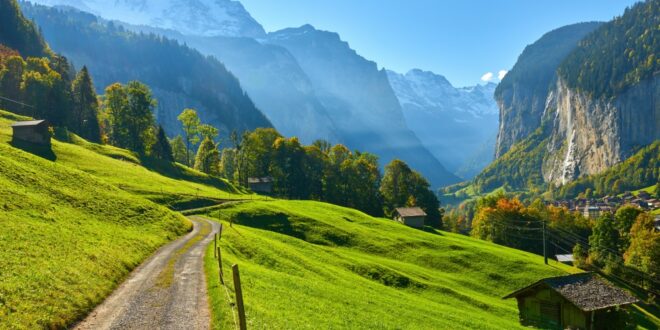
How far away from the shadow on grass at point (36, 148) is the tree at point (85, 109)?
4782cm

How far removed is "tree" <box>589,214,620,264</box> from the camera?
358 ft

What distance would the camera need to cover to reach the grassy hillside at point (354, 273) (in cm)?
3075

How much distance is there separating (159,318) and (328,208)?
7583 centimetres

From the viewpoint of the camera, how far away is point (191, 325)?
2317cm

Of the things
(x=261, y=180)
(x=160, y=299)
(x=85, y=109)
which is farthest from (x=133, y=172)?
(x=160, y=299)

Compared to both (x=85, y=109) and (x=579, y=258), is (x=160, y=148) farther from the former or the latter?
(x=579, y=258)

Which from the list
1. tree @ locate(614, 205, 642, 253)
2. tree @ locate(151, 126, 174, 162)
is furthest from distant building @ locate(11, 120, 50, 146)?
tree @ locate(614, 205, 642, 253)

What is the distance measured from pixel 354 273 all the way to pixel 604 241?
93.1 meters

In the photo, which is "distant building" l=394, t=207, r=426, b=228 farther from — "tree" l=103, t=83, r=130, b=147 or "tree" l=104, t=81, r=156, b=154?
"tree" l=103, t=83, r=130, b=147

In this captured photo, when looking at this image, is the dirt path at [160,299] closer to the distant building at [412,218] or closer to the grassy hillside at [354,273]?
the grassy hillside at [354,273]

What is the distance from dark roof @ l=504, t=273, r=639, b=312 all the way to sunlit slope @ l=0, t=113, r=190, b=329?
45.6 m

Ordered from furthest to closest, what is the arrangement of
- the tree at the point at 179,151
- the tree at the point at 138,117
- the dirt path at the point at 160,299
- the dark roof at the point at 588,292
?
1. the tree at the point at 179,151
2. the tree at the point at 138,117
3. the dark roof at the point at 588,292
4. the dirt path at the point at 160,299

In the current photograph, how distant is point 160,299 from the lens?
1089 inches

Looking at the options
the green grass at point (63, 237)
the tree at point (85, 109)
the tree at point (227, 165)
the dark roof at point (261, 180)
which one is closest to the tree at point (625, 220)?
the dark roof at point (261, 180)
